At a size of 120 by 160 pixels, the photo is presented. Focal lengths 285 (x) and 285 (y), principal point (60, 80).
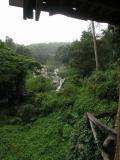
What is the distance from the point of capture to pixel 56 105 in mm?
19266

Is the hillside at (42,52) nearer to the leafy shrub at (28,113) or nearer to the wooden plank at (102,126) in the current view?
the leafy shrub at (28,113)

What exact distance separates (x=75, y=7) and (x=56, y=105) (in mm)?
15800

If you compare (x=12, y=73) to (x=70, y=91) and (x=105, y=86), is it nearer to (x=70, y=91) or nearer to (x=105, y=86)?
(x=70, y=91)

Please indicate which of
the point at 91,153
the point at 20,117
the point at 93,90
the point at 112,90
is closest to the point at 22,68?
the point at 20,117

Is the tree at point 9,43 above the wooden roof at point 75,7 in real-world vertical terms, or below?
above

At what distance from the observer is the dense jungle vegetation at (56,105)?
12.5m

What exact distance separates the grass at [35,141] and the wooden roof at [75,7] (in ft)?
29.3

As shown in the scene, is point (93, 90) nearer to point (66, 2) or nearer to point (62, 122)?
point (62, 122)

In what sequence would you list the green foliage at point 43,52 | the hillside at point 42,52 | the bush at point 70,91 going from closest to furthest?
the bush at point 70,91, the green foliage at point 43,52, the hillside at point 42,52

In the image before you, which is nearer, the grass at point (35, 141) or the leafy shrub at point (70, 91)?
the grass at point (35, 141)

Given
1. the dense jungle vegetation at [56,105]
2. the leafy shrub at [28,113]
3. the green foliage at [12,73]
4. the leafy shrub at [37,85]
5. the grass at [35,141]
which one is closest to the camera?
the dense jungle vegetation at [56,105]

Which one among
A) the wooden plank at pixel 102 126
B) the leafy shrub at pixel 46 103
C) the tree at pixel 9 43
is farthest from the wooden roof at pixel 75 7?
the tree at pixel 9 43

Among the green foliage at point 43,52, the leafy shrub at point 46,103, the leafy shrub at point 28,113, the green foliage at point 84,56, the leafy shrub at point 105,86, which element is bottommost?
the leafy shrub at point 28,113

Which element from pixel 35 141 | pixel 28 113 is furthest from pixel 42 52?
pixel 35 141
